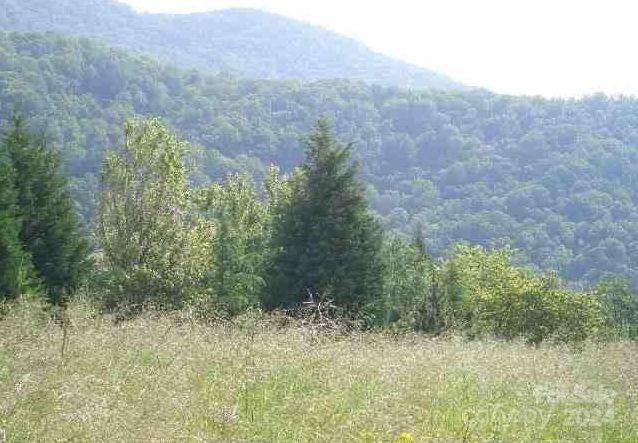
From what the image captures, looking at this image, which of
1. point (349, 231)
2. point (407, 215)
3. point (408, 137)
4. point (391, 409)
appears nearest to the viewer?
point (391, 409)

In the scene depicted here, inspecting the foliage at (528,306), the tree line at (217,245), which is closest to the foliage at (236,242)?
the tree line at (217,245)

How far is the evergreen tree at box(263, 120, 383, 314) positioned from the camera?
17219 millimetres

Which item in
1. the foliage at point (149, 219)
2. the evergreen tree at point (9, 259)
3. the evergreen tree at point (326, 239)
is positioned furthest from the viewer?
the foliage at point (149, 219)

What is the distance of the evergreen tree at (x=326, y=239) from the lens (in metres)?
17.2

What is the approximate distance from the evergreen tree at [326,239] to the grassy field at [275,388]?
9.43 m

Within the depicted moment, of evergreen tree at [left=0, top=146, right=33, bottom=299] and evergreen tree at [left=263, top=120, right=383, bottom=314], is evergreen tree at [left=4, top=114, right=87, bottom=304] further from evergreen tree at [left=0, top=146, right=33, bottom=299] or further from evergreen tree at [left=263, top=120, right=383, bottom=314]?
evergreen tree at [left=263, top=120, right=383, bottom=314]

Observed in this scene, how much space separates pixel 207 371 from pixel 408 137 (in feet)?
552

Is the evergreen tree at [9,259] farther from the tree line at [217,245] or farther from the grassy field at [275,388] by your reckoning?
the grassy field at [275,388]

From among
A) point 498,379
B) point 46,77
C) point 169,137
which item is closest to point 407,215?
point 46,77

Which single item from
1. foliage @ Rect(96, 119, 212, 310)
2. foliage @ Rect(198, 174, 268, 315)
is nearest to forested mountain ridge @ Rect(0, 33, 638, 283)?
foliage @ Rect(198, 174, 268, 315)

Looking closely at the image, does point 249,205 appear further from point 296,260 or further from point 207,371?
point 207,371

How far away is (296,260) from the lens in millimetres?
17578

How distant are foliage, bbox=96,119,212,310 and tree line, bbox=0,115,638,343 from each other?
0.04 m

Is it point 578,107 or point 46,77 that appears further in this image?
point 578,107
